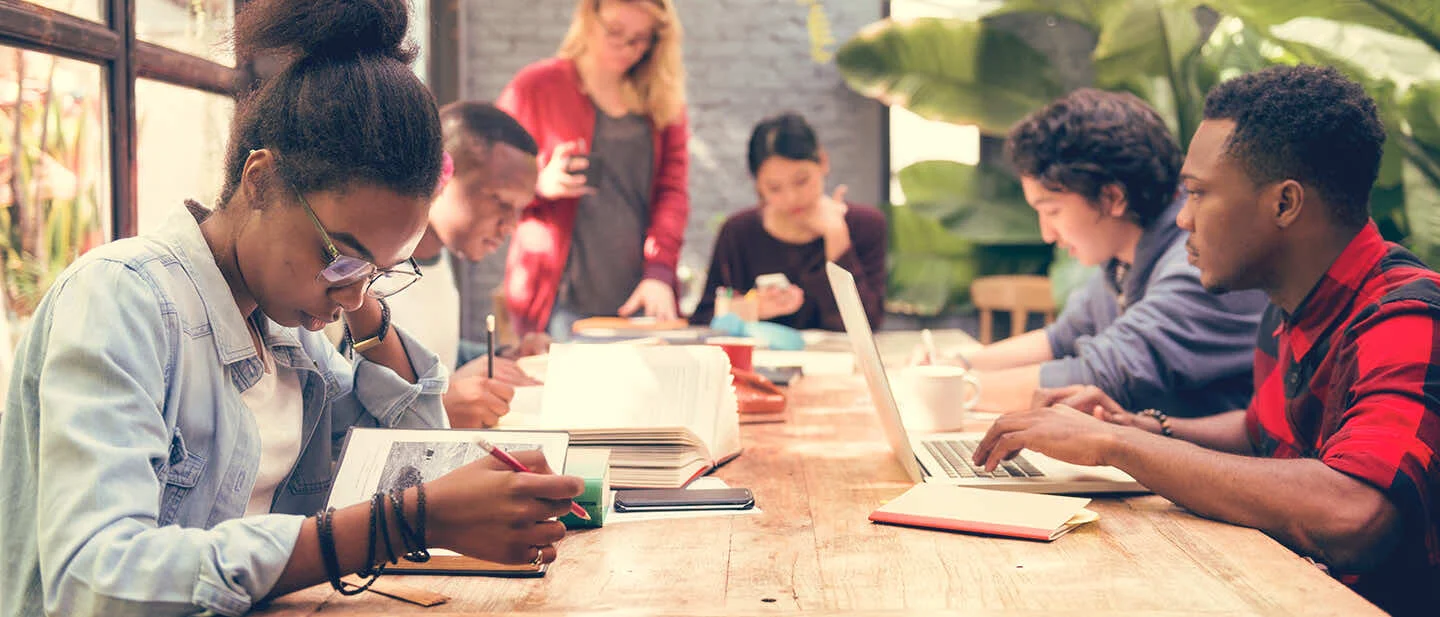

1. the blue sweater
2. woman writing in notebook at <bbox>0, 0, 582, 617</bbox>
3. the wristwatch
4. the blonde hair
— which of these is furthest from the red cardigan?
woman writing in notebook at <bbox>0, 0, 582, 617</bbox>

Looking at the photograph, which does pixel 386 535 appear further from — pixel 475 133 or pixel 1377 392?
pixel 475 133

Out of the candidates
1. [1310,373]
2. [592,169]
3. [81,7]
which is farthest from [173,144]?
[1310,373]

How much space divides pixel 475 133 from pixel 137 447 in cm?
144

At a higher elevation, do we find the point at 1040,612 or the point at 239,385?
the point at 239,385

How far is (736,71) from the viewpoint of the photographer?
21.6ft

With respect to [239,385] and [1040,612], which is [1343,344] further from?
[239,385]

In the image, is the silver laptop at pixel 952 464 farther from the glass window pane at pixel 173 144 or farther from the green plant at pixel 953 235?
the green plant at pixel 953 235

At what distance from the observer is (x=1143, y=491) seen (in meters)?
1.51

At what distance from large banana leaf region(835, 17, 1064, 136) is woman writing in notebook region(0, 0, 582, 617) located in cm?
460

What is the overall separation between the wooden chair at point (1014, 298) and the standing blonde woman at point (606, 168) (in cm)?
258

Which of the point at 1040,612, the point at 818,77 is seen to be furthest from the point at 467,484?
the point at 818,77

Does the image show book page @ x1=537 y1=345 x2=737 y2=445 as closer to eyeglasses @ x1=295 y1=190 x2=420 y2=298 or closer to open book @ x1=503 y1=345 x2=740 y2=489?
open book @ x1=503 y1=345 x2=740 y2=489

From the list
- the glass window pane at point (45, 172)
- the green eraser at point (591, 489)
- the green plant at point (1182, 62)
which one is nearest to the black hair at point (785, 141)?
the green plant at point (1182, 62)

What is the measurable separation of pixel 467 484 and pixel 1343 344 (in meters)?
1.11
